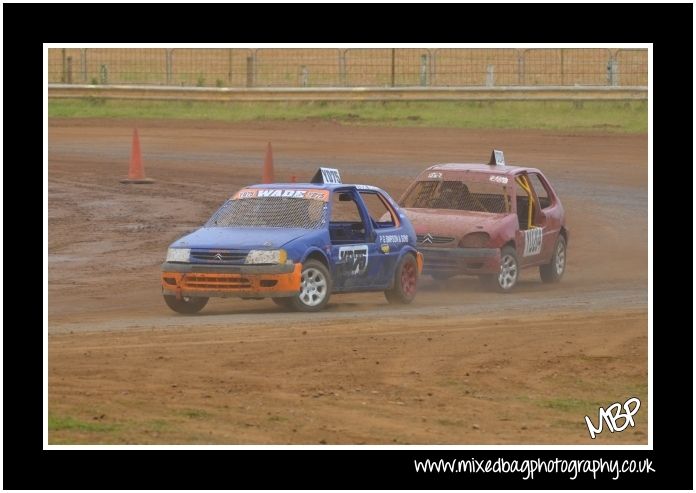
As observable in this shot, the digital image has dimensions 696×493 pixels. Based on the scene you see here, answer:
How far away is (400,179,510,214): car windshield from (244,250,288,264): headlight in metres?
4.17

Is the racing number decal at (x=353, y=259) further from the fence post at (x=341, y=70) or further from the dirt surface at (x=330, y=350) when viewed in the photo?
the fence post at (x=341, y=70)

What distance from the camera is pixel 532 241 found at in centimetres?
1806

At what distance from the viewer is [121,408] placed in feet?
32.7

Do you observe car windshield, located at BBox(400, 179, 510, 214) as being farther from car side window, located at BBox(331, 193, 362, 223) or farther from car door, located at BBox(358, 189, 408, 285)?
car side window, located at BBox(331, 193, 362, 223)

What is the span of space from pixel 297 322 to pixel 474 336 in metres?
1.82

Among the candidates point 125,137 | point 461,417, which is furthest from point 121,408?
point 125,137

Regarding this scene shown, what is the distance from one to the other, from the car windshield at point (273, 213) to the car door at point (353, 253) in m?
0.38

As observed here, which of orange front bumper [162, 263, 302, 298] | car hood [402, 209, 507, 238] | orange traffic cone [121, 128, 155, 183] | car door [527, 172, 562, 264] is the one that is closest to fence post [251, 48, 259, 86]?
orange traffic cone [121, 128, 155, 183]

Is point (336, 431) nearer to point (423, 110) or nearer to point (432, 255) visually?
point (432, 255)

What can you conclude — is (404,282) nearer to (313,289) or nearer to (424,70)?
(313,289)

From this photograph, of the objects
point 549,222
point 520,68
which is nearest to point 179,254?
point 549,222

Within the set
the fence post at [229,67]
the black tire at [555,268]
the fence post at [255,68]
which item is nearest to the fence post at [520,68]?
the fence post at [255,68]

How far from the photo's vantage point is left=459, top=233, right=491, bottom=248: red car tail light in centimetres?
1708

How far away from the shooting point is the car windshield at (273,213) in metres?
15.1
